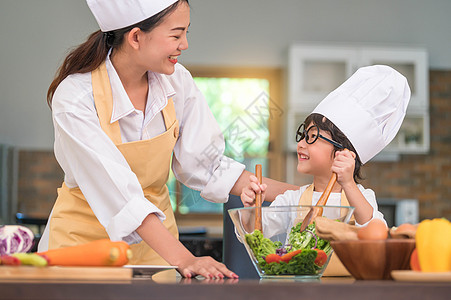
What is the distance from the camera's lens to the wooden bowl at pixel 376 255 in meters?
0.81

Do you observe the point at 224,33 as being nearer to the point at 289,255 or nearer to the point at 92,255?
the point at 289,255

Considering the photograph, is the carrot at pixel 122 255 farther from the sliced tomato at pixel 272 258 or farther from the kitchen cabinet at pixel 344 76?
the kitchen cabinet at pixel 344 76

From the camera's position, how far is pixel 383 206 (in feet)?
17.1

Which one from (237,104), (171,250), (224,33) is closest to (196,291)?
(171,250)

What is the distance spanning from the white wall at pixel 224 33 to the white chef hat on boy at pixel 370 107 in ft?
14.0

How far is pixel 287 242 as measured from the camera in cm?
102

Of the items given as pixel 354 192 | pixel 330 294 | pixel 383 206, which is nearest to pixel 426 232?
pixel 330 294

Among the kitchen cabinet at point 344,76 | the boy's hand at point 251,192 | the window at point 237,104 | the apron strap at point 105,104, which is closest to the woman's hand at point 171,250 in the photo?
the boy's hand at point 251,192

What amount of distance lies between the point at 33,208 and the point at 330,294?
17.1ft

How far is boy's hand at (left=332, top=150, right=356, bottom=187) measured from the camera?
1.24m

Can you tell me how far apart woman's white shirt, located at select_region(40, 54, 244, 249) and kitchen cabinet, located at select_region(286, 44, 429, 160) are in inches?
145

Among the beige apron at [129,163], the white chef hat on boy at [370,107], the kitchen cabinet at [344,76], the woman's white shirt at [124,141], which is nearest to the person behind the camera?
the woman's white shirt at [124,141]

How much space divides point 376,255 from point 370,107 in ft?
2.03

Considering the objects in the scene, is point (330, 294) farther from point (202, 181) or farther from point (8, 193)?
point (8, 193)
